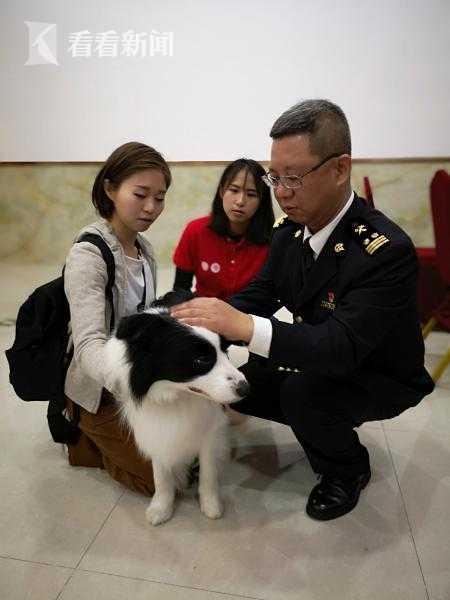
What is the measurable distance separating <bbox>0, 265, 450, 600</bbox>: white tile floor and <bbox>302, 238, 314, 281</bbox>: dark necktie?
79 centimetres

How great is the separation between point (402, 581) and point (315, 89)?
375 cm

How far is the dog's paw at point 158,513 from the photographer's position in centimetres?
142

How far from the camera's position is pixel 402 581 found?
122 centimetres

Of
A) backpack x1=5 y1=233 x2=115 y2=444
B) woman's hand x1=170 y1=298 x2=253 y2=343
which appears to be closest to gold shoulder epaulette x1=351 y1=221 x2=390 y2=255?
woman's hand x1=170 y1=298 x2=253 y2=343

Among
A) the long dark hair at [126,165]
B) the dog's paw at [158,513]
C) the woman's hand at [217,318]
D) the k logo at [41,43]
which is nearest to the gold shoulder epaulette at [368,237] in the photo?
the woman's hand at [217,318]

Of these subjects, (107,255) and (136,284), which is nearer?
(107,255)

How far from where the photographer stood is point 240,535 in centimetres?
138

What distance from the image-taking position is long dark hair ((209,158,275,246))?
6.72 feet

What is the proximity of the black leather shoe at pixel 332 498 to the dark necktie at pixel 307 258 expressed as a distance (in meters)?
0.71

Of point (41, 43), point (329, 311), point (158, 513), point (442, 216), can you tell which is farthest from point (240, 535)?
point (41, 43)

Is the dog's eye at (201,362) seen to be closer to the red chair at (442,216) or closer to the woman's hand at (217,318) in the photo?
the woman's hand at (217,318)

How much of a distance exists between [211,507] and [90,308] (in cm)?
77

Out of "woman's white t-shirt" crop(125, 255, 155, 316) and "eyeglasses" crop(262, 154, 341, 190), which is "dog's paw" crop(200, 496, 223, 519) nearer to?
"woman's white t-shirt" crop(125, 255, 155, 316)

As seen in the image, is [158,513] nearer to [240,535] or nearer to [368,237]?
[240,535]
